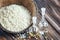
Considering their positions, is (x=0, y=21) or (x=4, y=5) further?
(x=4, y=5)

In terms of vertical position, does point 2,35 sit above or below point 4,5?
below

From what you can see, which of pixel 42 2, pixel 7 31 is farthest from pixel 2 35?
pixel 42 2

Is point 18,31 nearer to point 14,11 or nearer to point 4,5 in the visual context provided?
point 14,11

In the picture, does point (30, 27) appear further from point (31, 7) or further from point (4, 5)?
point (4, 5)

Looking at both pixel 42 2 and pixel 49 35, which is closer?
pixel 49 35

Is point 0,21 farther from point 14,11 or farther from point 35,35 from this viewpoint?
point 35,35

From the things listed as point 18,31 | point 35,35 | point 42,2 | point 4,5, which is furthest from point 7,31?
point 42,2

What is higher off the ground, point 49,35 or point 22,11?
point 22,11

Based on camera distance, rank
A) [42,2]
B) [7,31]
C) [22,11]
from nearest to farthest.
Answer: [7,31], [22,11], [42,2]

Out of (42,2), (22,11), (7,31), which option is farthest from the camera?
(42,2)
